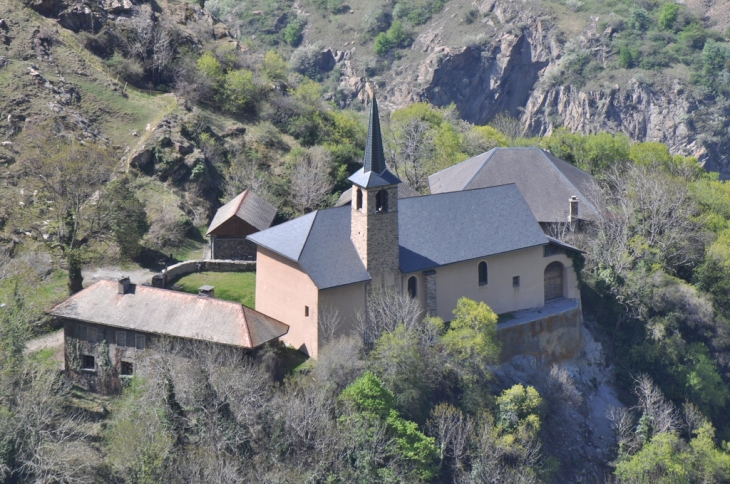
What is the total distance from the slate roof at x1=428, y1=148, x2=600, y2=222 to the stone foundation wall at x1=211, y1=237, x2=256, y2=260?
43.0 ft

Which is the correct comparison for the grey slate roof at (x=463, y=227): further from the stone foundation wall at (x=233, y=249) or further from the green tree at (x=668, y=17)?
the green tree at (x=668, y=17)

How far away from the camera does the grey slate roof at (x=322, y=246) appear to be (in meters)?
41.4

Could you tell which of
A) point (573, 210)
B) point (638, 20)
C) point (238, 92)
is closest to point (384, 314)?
point (573, 210)

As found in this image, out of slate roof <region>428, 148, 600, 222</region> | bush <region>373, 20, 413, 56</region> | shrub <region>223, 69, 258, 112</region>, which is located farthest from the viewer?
bush <region>373, 20, 413, 56</region>

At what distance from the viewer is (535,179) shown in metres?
55.3

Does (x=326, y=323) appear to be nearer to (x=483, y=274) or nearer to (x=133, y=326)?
(x=133, y=326)

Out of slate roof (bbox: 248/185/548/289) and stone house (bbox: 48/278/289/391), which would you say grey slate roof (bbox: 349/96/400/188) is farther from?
stone house (bbox: 48/278/289/391)

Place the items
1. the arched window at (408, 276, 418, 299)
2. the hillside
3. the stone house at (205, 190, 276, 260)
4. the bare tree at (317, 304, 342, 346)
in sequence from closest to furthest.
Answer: the bare tree at (317, 304, 342, 346), the arched window at (408, 276, 418, 299), the stone house at (205, 190, 276, 260), the hillside


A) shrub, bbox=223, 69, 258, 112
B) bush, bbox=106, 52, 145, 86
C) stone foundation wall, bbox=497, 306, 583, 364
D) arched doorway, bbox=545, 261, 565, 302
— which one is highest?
bush, bbox=106, 52, 145, 86

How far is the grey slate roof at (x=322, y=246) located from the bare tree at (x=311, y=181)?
633 inches

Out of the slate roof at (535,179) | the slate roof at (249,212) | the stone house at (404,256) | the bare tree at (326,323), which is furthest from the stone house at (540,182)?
the bare tree at (326,323)

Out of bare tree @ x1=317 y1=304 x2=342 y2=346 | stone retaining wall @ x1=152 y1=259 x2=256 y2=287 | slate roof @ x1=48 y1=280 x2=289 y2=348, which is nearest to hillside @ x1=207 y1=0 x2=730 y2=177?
stone retaining wall @ x1=152 y1=259 x2=256 y2=287

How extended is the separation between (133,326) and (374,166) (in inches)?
517

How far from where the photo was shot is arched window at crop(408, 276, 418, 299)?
44250 millimetres
